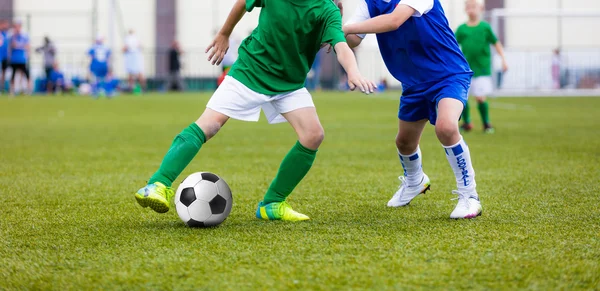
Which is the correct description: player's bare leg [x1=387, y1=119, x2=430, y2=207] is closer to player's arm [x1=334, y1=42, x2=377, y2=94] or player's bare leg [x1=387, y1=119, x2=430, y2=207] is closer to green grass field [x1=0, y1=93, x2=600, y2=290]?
green grass field [x1=0, y1=93, x2=600, y2=290]

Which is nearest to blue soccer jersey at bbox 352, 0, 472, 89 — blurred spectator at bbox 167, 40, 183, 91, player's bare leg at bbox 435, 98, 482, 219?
player's bare leg at bbox 435, 98, 482, 219

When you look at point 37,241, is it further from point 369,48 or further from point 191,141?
point 369,48

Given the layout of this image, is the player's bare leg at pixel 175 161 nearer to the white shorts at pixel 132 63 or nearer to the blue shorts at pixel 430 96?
the blue shorts at pixel 430 96

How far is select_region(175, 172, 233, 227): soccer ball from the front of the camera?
4133 mm

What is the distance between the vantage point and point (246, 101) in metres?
4.25

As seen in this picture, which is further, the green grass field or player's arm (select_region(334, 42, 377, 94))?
player's arm (select_region(334, 42, 377, 94))

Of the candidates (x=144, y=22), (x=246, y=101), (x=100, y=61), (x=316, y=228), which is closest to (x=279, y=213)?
(x=316, y=228)

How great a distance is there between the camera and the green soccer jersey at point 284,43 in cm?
418

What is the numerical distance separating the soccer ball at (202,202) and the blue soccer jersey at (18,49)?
2240cm

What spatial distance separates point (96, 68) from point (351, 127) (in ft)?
48.8

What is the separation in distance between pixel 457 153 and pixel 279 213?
108 cm

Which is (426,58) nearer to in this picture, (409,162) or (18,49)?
(409,162)

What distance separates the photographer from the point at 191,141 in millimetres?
4145

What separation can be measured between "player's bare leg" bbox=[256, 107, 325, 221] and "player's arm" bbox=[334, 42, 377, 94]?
48 centimetres
